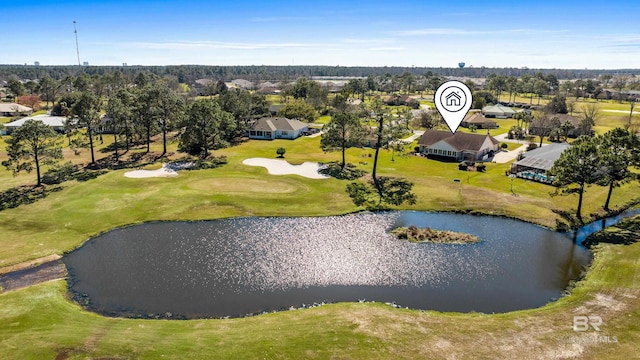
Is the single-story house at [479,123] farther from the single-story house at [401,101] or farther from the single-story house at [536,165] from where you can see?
the single-story house at [401,101]

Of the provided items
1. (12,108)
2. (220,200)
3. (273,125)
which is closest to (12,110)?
(12,108)

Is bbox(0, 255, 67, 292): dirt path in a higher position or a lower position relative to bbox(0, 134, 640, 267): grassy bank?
lower

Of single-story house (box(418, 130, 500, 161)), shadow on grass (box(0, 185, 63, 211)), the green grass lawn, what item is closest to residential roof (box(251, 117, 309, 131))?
single-story house (box(418, 130, 500, 161))

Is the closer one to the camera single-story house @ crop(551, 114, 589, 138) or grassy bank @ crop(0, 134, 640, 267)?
grassy bank @ crop(0, 134, 640, 267)

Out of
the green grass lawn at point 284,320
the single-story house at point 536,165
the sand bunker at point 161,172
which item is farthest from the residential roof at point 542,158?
the sand bunker at point 161,172

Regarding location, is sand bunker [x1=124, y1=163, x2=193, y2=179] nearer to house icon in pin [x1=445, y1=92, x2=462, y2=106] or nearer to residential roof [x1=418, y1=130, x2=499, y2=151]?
house icon in pin [x1=445, y1=92, x2=462, y2=106]

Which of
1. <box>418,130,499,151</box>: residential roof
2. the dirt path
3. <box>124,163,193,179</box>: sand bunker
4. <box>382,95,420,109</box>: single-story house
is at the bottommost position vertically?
the dirt path

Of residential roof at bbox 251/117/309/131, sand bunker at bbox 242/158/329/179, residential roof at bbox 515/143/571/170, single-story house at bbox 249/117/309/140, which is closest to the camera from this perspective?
residential roof at bbox 515/143/571/170
